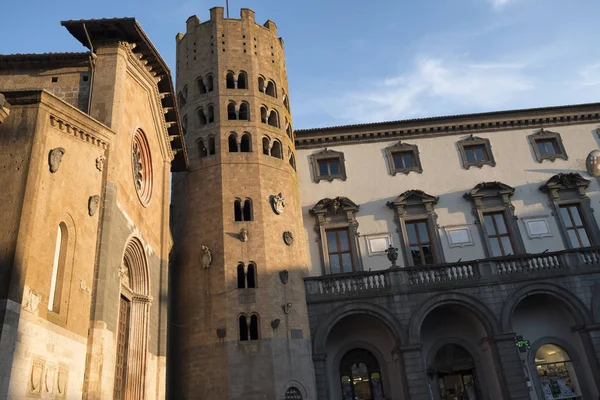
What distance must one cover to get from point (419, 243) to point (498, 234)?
13.3 ft

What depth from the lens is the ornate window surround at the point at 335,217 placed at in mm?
25797

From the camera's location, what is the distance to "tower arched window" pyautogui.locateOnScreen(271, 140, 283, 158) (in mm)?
26192

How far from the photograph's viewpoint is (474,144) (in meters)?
28.5

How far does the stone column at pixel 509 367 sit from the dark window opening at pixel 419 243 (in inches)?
192

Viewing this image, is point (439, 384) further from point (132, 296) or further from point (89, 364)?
point (89, 364)

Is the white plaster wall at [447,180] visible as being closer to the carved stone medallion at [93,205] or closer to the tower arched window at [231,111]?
the tower arched window at [231,111]

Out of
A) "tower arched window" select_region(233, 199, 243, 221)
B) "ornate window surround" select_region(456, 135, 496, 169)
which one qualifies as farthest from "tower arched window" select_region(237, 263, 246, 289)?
"ornate window surround" select_region(456, 135, 496, 169)

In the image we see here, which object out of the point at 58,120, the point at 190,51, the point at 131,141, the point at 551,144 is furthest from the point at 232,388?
the point at 551,144

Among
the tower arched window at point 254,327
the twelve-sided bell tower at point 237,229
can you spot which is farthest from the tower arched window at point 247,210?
the tower arched window at point 254,327

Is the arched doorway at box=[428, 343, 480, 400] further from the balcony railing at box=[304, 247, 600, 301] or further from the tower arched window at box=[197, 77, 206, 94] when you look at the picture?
the tower arched window at box=[197, 77, 206, 94]

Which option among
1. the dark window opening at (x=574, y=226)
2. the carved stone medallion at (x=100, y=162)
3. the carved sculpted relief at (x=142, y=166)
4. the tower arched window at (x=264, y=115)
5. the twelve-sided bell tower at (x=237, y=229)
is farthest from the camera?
the tower arched window at (x=264, y=115)

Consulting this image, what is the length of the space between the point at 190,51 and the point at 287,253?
12.9 metres

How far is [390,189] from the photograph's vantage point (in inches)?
1067

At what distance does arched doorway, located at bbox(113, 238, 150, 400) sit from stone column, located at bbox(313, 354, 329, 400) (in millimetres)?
8212
